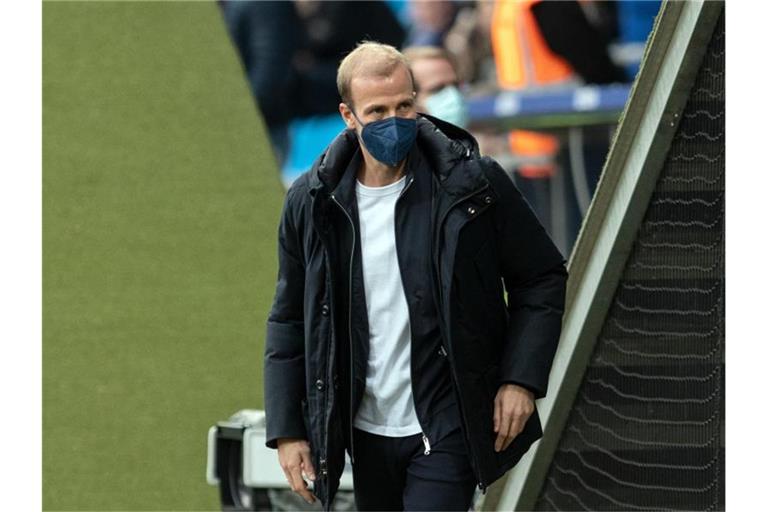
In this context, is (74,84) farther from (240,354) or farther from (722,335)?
(722,335)

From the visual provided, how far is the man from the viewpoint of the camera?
9.79 ft

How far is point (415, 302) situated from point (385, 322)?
0.10 m

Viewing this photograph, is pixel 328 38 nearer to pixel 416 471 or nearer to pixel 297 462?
pixel 297 462

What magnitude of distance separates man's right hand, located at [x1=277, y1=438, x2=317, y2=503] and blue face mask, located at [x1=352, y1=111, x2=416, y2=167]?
2.35ft

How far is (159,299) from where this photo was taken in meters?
7.02

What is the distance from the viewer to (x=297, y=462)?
320 cm

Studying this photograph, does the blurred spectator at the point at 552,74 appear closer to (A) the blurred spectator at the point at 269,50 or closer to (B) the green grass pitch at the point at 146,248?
(A) the blurred spectator at the point at 269,50

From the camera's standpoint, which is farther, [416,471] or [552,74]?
[552,74]

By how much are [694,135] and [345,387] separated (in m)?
1.39

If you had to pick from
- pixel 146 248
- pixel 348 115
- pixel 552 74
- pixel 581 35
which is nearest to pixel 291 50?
pixel 146 248

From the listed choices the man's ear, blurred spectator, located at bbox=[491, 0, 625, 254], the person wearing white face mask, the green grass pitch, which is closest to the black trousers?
the man's ear

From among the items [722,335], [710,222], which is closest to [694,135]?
[710,222]

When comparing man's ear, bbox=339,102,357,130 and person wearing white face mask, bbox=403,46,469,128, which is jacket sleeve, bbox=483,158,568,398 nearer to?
man's ear, bbox=339,102,357,130

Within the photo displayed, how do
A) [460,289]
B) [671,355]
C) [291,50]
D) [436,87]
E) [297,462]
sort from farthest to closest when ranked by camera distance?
[291,50]
[436,87]
[671,355]
[297,462]
[460,289]
